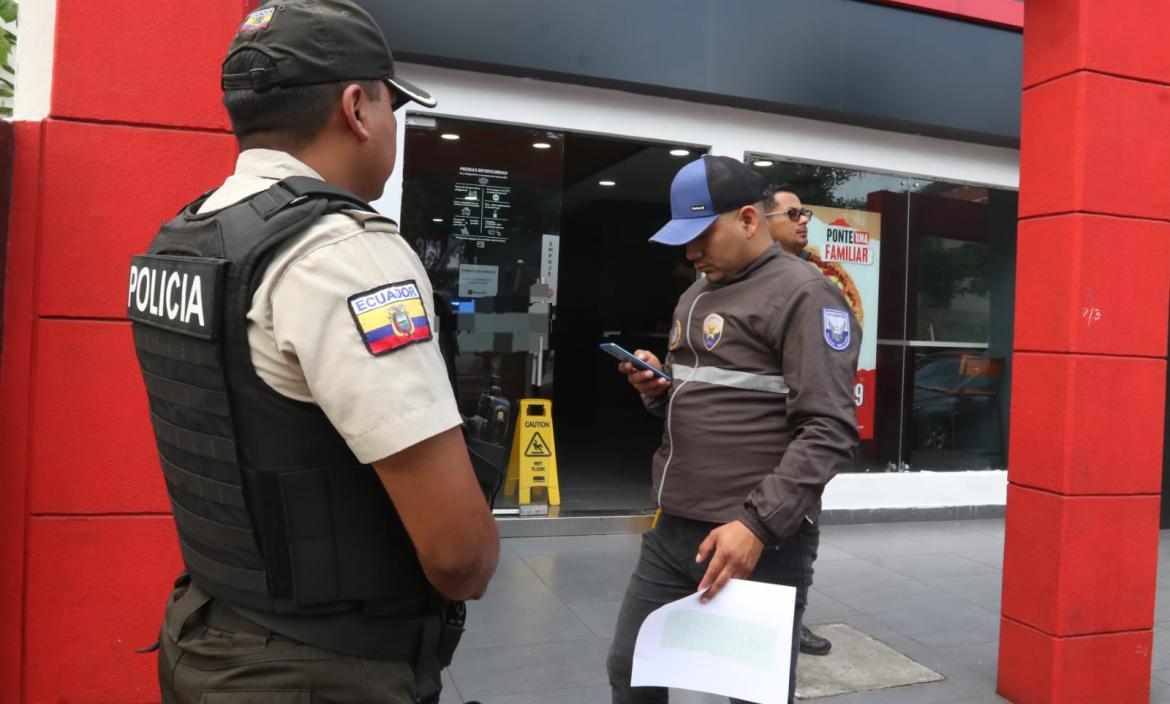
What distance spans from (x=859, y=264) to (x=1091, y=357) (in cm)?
413

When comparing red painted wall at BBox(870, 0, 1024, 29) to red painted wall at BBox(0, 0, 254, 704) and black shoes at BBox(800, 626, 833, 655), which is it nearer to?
black shoes at BBox(800, 626, 833, 655)

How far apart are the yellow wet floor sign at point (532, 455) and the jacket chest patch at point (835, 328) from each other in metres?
4.77

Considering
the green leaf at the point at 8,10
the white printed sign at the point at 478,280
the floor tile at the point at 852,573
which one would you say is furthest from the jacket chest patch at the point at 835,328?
the white printed sign at the point at 478,280

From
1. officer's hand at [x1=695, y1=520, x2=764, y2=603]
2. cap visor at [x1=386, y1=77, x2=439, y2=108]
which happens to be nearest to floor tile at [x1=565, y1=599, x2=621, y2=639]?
officer's hand at [x1=695, y1=520, x2=764, y2=603]

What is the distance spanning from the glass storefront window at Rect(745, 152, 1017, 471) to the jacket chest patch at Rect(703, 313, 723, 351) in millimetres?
5139

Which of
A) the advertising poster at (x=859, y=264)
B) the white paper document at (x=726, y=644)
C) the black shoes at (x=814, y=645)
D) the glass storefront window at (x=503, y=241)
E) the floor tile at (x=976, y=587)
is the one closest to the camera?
the white paper document at (x=726, y=644)

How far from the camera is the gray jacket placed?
7.34 feet

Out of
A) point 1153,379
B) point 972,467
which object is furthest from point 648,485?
point 1153,379

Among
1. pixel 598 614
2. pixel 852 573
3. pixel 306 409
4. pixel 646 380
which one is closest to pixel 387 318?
pixel 306 409

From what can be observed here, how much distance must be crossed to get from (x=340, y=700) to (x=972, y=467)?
7.89 m

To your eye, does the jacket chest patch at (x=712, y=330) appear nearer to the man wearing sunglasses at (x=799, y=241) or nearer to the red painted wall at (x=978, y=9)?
the man wearing sunglasses at (x=799, y=241)

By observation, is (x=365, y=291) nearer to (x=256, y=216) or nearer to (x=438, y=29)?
(x=256, y=216)

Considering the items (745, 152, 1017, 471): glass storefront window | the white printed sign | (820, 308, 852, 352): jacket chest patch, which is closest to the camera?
(820, 308, 852, 352): jacket chest patch

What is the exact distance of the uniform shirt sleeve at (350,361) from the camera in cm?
121
